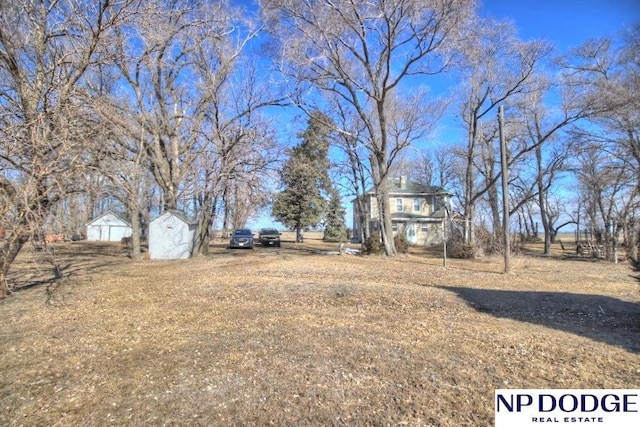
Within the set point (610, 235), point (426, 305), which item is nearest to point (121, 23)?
point (426, 305)

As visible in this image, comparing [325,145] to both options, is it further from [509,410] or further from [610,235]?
[509,410]

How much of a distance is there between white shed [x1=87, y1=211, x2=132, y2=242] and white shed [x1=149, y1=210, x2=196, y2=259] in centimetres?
2934

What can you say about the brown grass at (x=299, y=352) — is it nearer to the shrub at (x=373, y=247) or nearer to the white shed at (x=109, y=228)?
the shrub at (x=373, y=247)

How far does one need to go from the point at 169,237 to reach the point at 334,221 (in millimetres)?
27247

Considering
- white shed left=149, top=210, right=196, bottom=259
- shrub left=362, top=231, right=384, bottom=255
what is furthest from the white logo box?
white shed left=149, top=210, right=196, bottom=259

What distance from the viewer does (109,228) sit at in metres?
46.1

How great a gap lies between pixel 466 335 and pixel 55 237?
7774mm

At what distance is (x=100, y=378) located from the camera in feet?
13.4

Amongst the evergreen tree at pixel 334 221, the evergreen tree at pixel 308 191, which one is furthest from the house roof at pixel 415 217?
the evergreen tree at pixel 308 191

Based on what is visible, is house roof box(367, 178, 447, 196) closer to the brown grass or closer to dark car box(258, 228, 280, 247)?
dark car box(258, 228, 280, 247)

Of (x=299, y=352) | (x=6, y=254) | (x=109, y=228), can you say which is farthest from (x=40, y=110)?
(x=109, y=228)

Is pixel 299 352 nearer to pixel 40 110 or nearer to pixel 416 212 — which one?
pixel 40 110

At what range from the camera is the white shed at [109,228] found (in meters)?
45.6

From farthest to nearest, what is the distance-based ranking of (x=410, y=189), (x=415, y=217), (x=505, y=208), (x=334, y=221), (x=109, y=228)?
(x=109, y=228) < (x=334, y=221) < (x=410, y=189) < (x=415, y=217) < (x=505, y=208)
